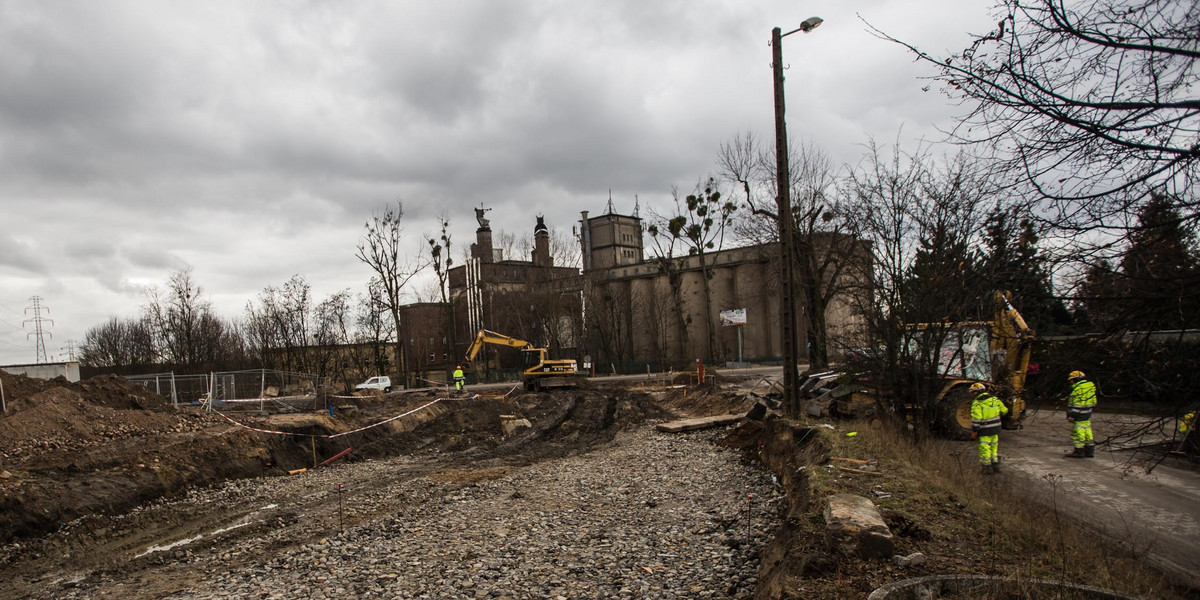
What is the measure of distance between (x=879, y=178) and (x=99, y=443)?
64.9 ft

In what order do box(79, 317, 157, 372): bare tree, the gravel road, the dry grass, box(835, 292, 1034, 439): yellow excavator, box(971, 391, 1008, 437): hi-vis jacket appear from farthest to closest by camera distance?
box(79, 317, 157, 372): bare tree < box(835, 292, 1034, 439): yellow excavator < box(971, 391, 1008, 437): hi-vis jacket < the gravel road < the dry grass

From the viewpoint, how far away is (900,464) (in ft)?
33.2

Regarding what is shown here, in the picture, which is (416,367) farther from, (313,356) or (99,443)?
(99,443)

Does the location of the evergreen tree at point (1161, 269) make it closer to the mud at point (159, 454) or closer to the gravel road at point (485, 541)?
the gravel road at point (485, 541)

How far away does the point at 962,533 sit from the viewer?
6.59m

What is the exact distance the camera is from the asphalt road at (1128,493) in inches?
302

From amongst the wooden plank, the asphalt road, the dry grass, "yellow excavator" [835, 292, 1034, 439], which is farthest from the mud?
the asphalt road

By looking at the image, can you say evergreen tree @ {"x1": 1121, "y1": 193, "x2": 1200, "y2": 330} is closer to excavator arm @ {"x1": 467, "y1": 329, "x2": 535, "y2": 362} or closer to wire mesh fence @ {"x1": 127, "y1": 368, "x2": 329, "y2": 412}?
wire mesh fence @ {"x1": 127, "y1": 368, "x2": 329, "y2": 412}

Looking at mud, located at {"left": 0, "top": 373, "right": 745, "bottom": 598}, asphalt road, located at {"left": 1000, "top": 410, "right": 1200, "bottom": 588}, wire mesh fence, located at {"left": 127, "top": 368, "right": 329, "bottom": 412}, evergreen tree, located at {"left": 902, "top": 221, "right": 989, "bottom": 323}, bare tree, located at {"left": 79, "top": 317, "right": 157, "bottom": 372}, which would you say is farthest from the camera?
bare tree, located at {"left": 79, "top": 317, "right": 157, "bottom": 372}

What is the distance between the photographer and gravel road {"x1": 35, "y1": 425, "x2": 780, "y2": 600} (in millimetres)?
7469

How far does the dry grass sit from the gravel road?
121cm

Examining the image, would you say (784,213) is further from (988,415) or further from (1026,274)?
(1026,274)

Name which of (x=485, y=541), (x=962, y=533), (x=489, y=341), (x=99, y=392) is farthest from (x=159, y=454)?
(x=489, y=341)

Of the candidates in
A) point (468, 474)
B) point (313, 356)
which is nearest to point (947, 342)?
point (468, 474)
